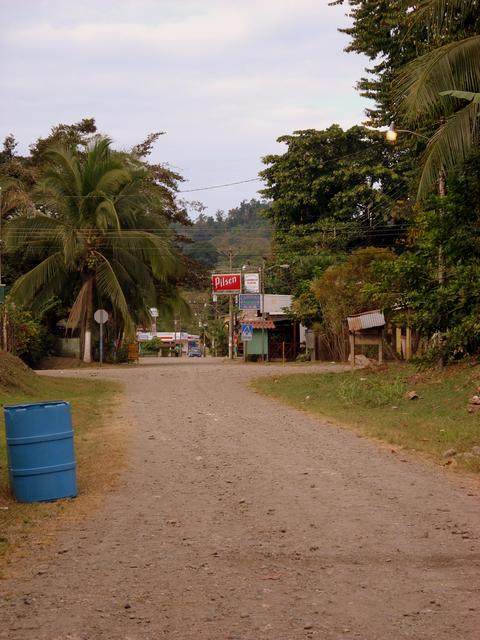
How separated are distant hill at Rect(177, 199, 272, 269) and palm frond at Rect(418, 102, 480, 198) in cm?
7382

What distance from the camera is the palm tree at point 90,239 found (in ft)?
130

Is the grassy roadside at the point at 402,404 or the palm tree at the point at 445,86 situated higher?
the palm tree at the point at 445,86

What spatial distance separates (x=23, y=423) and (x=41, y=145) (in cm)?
4256

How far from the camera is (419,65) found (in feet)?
54.3

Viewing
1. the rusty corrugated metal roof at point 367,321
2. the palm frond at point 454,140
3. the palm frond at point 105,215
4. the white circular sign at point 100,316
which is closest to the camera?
the palm frond at point 454,140

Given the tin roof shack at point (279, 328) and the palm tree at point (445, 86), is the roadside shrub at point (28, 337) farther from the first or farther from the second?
the palm tree at point (445, 86)

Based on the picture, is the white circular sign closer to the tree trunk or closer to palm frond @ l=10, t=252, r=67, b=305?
the tree trunk

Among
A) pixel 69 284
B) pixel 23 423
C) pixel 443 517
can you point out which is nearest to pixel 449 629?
pixel 443 517

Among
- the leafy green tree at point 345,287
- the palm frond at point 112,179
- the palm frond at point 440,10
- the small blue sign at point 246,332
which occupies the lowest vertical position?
the small blue sign at point 246,332

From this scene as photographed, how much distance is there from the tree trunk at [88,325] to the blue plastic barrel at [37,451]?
108 ft

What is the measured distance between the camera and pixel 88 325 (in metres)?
42.4

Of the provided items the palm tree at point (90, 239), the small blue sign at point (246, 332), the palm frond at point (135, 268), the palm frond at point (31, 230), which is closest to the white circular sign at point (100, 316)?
the palm tree at point (90, 239)

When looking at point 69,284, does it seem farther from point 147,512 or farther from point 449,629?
point 449,629

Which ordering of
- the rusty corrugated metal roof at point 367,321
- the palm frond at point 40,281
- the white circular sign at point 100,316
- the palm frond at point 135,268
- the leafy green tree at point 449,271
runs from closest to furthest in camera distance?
the leafy green tree at point 449,271 → the rusty corrugated metal roof at point 367,321 → the palm frond at point 40,281 → the white circular sign at point 100,316 → the palm frond at point 135,268
